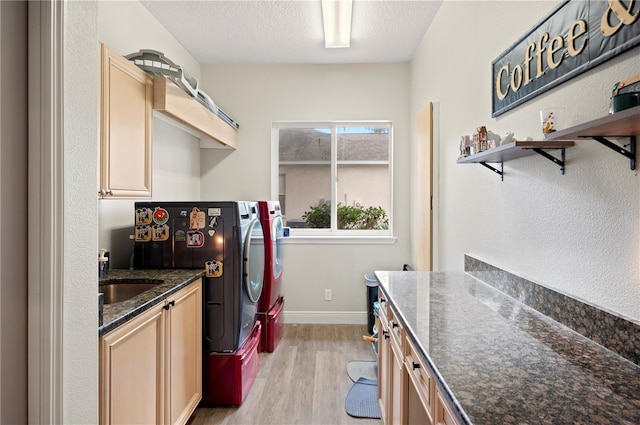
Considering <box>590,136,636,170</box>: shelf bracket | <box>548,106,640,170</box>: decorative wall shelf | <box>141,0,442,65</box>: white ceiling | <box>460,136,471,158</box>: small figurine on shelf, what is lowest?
<box>590,136,636,170</box>: shelf bracket

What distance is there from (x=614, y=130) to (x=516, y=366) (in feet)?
2.16

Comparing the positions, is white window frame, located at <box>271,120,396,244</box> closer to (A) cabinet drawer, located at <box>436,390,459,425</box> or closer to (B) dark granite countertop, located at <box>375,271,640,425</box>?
(B) dark granite countertop, located at <box>375,271,640,425</box>

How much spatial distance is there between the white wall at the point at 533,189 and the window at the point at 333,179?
1.25 meters

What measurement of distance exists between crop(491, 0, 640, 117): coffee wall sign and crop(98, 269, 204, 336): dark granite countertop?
5.94 feet

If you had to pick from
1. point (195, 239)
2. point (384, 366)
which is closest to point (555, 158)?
point (384, 366)

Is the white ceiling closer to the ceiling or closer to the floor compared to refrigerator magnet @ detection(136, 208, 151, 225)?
closer to the ceiling

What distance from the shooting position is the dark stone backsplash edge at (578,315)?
38.9 inches

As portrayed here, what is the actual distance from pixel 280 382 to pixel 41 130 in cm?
225

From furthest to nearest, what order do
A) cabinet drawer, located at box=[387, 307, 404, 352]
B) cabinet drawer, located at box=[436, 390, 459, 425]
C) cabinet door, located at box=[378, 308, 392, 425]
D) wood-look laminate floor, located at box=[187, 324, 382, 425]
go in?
wood-look laminate floor, located at box=[187, 324, 382, 425] < cabinet door, located at box=[378, 308, 392, 425] < cabinet drawer, located at box=[387, 307, 404, 352] < cabinet drawer, located at box=[436, 390, 459, 425]

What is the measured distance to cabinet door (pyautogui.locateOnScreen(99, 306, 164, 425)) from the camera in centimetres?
132

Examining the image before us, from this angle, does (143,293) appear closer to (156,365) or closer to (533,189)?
(156,365)

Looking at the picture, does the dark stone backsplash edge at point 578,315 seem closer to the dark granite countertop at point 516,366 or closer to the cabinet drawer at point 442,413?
the dark granite countertop at point 516,366

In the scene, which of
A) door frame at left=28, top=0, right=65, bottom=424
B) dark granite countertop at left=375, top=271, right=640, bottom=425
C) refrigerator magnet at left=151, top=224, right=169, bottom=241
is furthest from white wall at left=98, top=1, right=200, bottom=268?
dark granite countertop at left=375, top=271, right=640, bottom=425

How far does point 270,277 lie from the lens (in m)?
3.07
